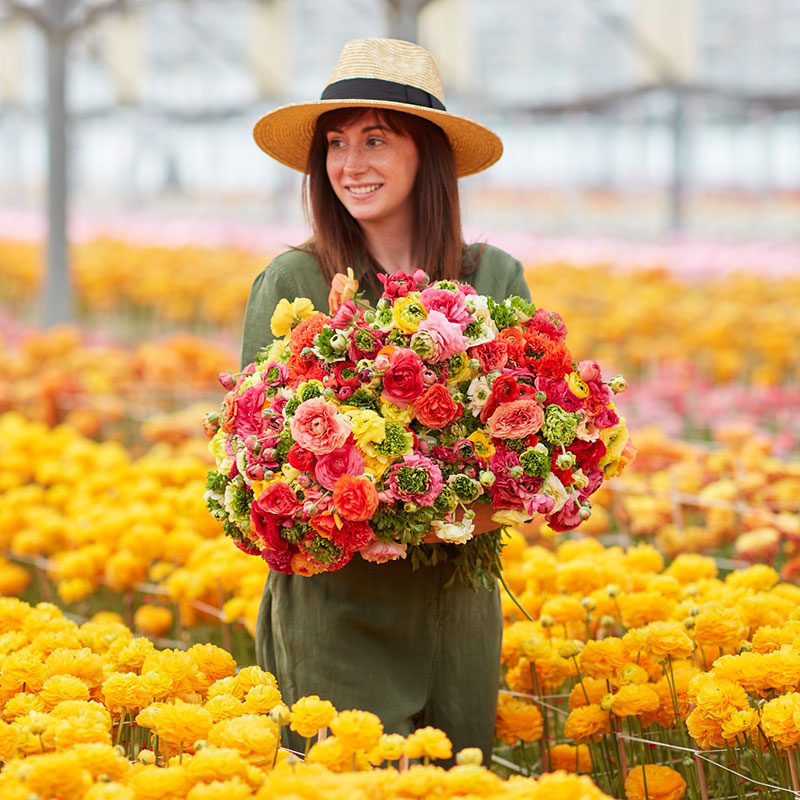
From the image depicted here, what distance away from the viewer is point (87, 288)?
34.9 ft

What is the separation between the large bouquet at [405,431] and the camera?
5.97ft

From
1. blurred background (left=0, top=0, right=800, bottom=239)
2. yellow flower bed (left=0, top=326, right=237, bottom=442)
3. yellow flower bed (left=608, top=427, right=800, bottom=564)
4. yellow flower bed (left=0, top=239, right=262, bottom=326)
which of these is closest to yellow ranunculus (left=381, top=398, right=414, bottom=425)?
yellow flower bed (left=608, top=427, right=800, bottom=564)

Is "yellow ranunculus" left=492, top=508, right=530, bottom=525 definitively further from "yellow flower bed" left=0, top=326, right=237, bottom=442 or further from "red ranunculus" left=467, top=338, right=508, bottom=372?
"yellow flower bed" left=0, top=326, right=237, bottom=442

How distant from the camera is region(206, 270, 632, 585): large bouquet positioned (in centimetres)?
182

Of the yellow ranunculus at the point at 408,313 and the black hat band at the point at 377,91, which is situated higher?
the black hat band at the point at 377,91

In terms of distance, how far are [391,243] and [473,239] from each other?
0.85 ft

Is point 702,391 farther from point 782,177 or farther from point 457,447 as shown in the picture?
point 782,177

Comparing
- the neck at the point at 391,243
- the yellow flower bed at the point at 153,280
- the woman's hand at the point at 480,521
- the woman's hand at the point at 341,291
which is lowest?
the woman's hand at the point at 480,521

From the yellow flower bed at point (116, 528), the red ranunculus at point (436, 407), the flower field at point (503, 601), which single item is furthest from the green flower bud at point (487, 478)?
the yellow flower bed at point (116, 528)

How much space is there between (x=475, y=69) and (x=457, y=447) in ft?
59.2

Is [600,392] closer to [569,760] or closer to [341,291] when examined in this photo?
[341,291]

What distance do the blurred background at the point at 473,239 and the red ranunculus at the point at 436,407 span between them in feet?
2.89

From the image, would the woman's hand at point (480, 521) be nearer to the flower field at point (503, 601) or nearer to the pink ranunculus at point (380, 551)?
the pink ranunculus at point (380, 551)

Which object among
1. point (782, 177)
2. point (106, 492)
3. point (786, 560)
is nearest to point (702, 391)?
point (786, 560)
